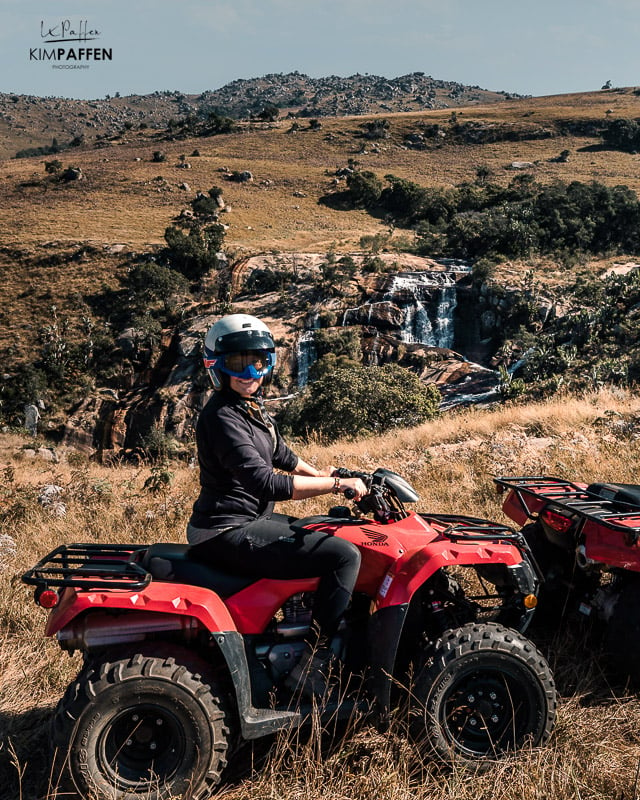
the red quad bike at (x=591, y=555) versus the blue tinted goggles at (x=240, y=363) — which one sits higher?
the blue tinted goggles at (x=240, y=363)

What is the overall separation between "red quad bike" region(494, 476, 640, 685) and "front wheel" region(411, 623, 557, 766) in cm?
76

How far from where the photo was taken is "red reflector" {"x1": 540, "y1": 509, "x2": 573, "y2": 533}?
13.9 ft

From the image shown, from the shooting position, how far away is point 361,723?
3291mm

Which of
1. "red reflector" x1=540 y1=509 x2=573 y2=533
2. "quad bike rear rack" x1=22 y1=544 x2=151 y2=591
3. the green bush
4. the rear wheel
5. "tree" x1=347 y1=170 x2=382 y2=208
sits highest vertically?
"tree" x1=347 y1=170 x2=382 y2=208

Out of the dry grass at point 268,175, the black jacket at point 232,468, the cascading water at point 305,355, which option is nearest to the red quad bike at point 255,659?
the black jacket at point 232,468

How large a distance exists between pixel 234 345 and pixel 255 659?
1.69m

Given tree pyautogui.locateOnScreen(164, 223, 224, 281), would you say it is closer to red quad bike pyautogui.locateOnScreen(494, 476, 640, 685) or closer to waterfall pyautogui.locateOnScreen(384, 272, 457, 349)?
waterfall pyautogui.locateOnScreen(384, 272, 457, 349)

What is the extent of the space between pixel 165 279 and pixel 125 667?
4360 cm

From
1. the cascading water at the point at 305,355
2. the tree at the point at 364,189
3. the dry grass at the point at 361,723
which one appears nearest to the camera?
the dry grass at the point at 361,723

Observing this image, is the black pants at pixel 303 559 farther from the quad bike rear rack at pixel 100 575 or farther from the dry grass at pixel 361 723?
the dry grass at pixel 361 723

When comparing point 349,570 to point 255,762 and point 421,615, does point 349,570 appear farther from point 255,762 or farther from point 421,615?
point 255,762

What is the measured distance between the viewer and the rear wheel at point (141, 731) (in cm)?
285

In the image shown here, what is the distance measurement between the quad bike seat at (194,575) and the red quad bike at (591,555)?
6.68ft

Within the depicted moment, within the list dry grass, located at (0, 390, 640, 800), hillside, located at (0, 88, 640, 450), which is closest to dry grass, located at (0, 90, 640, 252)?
hillside, located at (0, 88, 640, 450)
